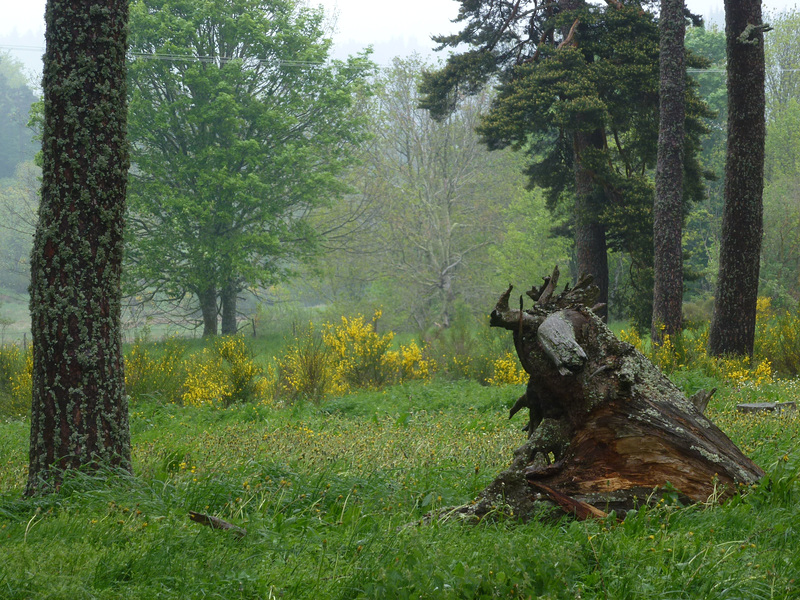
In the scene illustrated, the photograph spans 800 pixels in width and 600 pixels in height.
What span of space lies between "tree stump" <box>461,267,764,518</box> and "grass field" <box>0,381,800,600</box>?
16 cm


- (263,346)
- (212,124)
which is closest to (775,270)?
(263,346)

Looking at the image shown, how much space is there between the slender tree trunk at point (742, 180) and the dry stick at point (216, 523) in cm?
923

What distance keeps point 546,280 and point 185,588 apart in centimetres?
335

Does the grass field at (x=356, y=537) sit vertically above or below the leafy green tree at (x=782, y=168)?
below

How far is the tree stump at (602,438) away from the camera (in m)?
3.58

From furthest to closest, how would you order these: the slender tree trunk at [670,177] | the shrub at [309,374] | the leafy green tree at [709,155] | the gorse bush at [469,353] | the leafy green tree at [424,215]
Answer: the leafy green tree at [709,155] < the leafy green tree at [424,215] < the gorse bush at [469,353] < the shrub at [309,374] < the slender tree trunk at [670,177]

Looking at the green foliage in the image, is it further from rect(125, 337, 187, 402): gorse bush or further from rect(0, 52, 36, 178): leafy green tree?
rect(0, 52, 36, 178): leafy green tree

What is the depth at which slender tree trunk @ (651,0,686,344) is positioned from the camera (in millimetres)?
10867

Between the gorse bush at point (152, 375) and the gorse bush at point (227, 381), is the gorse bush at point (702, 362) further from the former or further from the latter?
the gorse bush at point (152, 375)

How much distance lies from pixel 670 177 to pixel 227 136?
49.5 ft

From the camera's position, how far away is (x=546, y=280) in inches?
193

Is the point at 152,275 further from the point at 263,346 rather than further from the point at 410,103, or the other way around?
the point at 410,103

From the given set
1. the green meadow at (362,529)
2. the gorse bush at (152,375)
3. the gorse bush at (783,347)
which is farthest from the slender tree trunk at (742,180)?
the gorse bush at (152,375)

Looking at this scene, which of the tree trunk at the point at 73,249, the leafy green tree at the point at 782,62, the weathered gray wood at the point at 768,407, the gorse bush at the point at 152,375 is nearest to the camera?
the tree trunk at the point at 73,249
